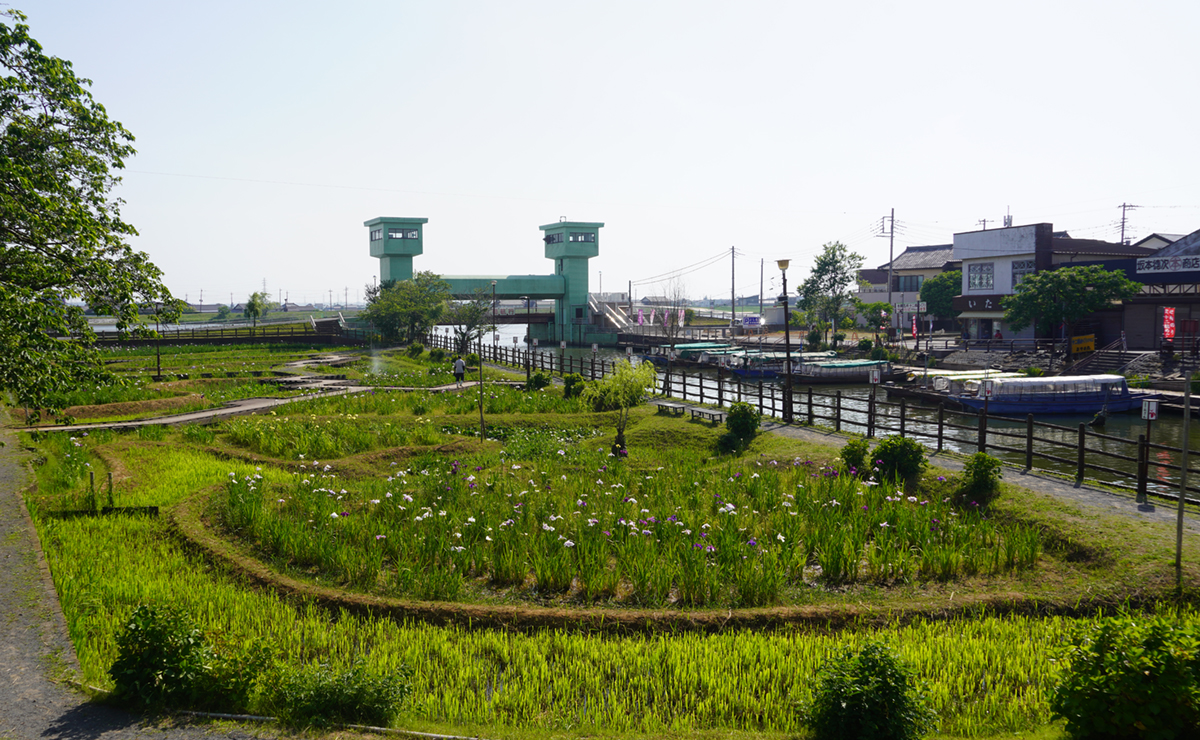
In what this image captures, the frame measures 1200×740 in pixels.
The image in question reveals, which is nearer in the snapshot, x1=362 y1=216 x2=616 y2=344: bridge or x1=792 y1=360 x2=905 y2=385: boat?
x1=792 y1=360 x2=905 y2=385: boat

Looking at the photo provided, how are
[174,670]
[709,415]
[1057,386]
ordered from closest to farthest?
[174,670] → [709,415] → [1057,386]

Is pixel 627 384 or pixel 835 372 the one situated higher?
pixel 627 384

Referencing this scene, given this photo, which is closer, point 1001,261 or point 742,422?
point 742,422

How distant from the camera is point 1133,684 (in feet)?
20.4

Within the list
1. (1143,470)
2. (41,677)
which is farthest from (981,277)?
(41,677)

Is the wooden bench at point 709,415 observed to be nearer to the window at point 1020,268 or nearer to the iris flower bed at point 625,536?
the iris flower bed at point 625,536

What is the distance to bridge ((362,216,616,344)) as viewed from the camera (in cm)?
7688

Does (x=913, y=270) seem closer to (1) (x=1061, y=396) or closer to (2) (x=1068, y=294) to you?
(2) (x=1068, y=294)

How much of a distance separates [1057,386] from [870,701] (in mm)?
34326

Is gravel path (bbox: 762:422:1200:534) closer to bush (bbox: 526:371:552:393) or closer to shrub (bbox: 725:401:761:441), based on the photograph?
shrub (bbox: 725:401:761:441)

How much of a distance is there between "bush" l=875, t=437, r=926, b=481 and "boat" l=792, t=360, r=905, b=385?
34.1 m

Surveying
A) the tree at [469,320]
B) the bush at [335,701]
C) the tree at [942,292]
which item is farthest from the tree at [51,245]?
the tree at [942,292]

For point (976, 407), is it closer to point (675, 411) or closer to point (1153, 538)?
point (675, 411)

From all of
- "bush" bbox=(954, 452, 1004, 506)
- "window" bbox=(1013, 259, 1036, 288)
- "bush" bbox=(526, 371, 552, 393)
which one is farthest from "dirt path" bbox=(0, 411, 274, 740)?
"window" bbox=(1013, 259, 1036, 288)
